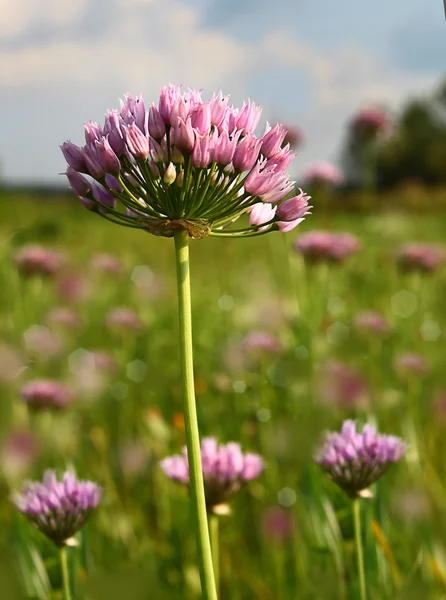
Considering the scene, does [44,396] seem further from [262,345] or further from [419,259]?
[419,259]

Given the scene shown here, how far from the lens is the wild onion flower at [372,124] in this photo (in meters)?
4.25

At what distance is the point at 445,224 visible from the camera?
930 cm

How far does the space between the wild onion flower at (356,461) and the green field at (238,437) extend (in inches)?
4.7

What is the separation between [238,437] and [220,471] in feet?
2.77

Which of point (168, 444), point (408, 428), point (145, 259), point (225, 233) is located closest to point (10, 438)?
point (168, 444)

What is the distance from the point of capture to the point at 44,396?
1.79m

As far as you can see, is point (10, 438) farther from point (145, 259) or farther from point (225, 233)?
point (145, 259)

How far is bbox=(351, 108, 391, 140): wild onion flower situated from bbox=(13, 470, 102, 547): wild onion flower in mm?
3619

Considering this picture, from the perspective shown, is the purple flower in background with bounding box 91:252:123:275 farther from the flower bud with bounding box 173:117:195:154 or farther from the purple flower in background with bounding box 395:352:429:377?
the flower bud with bounding box 173:117:195:154

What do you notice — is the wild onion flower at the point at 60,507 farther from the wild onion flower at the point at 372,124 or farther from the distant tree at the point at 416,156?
the distant tree at the point at 416,156

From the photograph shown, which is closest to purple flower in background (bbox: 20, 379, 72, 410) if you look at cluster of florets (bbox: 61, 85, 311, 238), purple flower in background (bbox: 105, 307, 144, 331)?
purple flower in background (bbox: 105, 307, 144, 331)

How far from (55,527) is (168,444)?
2.56 feet

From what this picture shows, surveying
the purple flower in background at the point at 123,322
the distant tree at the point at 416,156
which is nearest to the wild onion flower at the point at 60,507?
the purple flower in background at the point at 123,322

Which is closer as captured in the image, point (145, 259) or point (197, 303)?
point (197, 303)
